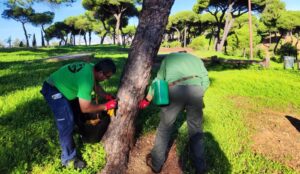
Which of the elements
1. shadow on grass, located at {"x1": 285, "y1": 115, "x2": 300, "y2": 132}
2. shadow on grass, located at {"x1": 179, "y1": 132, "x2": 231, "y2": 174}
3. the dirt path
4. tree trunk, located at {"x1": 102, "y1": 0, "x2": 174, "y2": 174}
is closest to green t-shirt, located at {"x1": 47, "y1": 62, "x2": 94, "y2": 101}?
tree trunk, located at {"x1": 102, "y1": 0, "x2": 174, "y2": 174}

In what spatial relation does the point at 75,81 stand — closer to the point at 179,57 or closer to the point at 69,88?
the point at 69,88

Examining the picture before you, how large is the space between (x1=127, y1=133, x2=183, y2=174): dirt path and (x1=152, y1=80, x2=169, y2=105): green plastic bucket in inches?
51.7

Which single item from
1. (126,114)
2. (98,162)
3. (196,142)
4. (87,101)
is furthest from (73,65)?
(196,142)

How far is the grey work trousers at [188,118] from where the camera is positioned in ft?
14.6

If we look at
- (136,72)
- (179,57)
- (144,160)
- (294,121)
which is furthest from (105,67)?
(294,121)

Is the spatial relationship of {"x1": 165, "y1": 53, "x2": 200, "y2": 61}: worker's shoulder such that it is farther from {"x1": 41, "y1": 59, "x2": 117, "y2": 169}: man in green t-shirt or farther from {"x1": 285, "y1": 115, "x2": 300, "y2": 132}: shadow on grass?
{"x1": 285, "y1": 115, "x2": 300, "y2": 132}: shadow on grass

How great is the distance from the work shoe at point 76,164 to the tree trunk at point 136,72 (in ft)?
1.49

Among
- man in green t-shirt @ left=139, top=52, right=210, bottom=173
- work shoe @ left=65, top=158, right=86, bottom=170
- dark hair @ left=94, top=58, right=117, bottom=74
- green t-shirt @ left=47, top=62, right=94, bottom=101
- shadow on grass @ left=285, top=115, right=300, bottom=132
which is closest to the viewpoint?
green t-shirt @ left=47, top=62, right=94, bottom=101

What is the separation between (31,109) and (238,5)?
35844 millimetres

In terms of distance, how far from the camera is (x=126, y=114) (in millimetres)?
4883

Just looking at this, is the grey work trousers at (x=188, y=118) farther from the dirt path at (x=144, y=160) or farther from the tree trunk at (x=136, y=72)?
the tree trunk at (x=136, y=72)

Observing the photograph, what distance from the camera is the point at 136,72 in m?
4.83

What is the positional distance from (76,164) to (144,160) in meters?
1.33

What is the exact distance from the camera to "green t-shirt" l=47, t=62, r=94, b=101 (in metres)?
3.95
